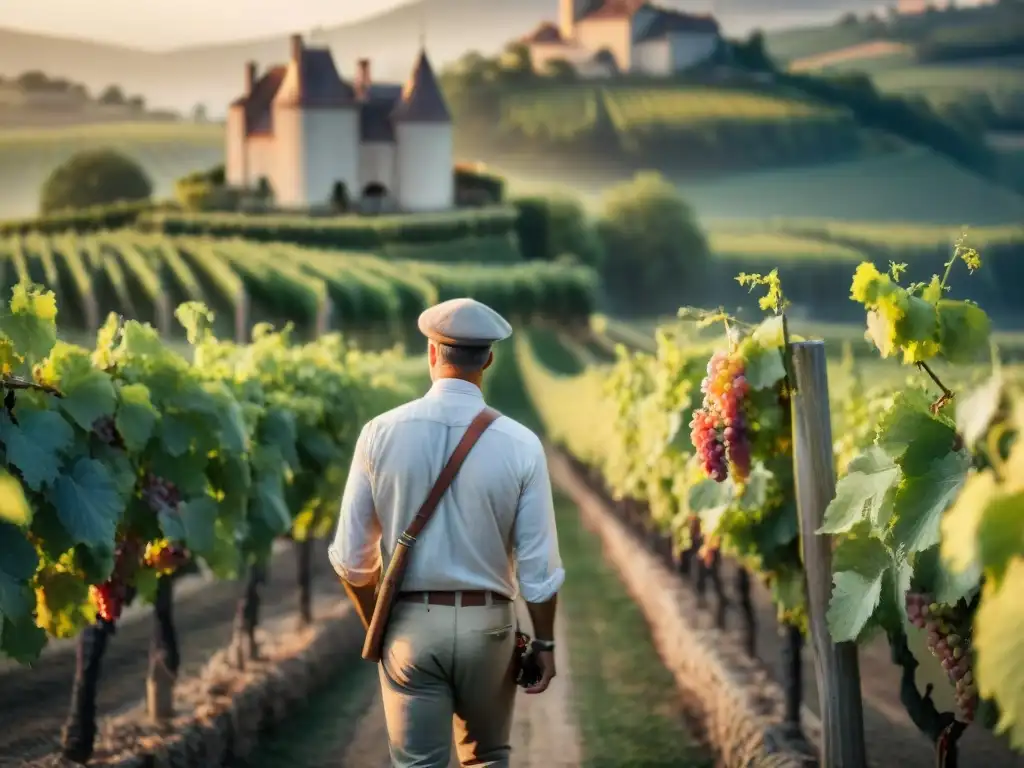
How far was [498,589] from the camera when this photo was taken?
8.93ft

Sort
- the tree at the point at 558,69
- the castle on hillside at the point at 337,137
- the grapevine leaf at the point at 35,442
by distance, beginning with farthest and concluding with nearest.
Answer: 1. the tree at the point at 558,69
2. the castle on hillside at the point at 337,137
3. the grapevine leaf at the point at 35,442

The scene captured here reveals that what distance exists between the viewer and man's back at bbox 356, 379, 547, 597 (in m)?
2.71

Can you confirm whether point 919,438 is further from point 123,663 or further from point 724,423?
point 123,663

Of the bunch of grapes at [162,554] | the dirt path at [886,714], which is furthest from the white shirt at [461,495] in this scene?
the dirt path at [886,714]

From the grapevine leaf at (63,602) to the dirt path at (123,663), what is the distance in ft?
3.62

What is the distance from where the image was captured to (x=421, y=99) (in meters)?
24.2

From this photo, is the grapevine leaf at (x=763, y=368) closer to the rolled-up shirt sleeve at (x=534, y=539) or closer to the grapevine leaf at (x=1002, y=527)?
the rolled-up shirt sleeve at (x=534, y=539)

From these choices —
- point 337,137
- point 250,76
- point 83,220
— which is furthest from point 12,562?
point 337,137

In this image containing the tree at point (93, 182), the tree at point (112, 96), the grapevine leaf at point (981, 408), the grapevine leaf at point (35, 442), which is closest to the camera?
the grapevine leaf at point (981, 408)

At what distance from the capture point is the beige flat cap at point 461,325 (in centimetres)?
273

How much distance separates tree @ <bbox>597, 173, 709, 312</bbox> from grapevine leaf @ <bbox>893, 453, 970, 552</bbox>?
21.8 m

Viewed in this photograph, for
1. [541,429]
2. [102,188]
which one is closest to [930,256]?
[541,429]

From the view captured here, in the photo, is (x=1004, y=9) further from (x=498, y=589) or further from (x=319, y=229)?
(x=498, y=589)

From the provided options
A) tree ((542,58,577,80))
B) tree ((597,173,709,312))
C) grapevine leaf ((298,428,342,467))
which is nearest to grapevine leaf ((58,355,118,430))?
grapevine leaf ((298,428,342,467))
